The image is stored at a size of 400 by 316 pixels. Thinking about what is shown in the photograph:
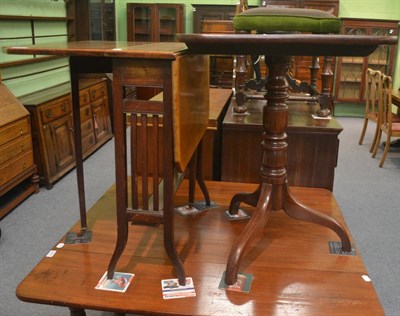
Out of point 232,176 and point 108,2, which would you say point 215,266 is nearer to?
point 232,176

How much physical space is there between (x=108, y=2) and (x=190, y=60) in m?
5.24

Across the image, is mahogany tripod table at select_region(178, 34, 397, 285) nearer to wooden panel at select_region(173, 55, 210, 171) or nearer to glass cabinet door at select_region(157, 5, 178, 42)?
wooden panel at select_region(173, 55, 210, 171)

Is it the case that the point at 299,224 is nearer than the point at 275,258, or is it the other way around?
the point at 275,258

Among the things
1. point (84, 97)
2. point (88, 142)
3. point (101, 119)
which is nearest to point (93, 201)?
point (88, 142)

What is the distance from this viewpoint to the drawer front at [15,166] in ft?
9.96

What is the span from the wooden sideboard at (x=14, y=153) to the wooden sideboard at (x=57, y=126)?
148 millimetres

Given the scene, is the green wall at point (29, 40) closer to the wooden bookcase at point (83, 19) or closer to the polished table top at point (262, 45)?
the wooden bookcase at point (83, 19)

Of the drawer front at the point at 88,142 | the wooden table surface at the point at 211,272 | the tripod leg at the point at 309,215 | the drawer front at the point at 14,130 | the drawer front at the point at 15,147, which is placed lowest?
the drawer front at the point at 88,142

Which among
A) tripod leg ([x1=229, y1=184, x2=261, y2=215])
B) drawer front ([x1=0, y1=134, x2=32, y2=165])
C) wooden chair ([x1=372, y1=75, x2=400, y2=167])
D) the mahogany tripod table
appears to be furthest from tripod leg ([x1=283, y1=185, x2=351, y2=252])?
wooden chair ([x1=372, y1=75, x2=400, y2=167])

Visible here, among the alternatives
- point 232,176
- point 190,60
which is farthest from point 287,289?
point 232,176

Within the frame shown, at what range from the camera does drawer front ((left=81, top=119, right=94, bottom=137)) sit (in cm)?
445

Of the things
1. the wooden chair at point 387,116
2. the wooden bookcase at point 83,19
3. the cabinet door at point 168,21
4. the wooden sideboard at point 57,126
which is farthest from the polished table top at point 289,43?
the cabinet door at point 168,21

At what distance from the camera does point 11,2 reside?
12.9 ft

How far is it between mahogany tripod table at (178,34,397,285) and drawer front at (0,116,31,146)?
2039 millimetres
